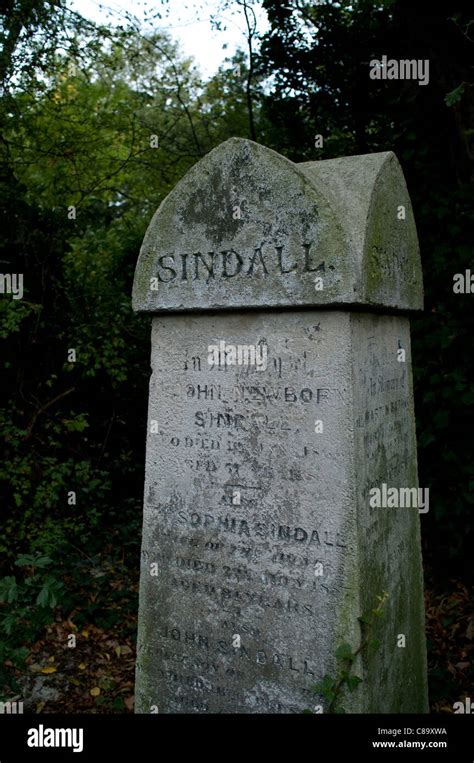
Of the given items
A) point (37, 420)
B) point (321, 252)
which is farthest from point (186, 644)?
point (37, 420)

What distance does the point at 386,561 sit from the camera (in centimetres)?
293

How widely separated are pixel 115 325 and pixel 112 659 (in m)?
2.67

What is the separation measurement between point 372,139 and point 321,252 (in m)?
4.82

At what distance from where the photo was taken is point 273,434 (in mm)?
2775

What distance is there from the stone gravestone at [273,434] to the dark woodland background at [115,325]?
67 cm

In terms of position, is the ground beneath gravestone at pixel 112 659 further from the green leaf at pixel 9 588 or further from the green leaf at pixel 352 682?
the green leaf at pixel 352 682

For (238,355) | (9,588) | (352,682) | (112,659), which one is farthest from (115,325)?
(352,682)

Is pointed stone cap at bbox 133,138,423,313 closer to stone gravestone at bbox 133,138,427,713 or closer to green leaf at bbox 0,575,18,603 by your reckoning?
stone gravestone at bbox 133,138,427,713

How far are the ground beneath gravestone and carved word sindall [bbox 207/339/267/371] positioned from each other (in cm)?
206

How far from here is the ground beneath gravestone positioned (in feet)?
12.6

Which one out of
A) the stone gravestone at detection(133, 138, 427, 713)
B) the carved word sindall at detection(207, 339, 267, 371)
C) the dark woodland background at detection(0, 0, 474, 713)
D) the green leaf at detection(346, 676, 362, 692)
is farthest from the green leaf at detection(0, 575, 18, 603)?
the green leaf at detection(346, 676, 362, 692)

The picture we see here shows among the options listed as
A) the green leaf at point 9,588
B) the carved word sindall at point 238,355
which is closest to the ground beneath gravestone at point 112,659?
the green leaf at point 9,588

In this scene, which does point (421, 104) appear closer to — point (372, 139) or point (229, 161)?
point (372, 139)

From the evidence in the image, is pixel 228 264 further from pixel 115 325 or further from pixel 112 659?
pixel 115 325
